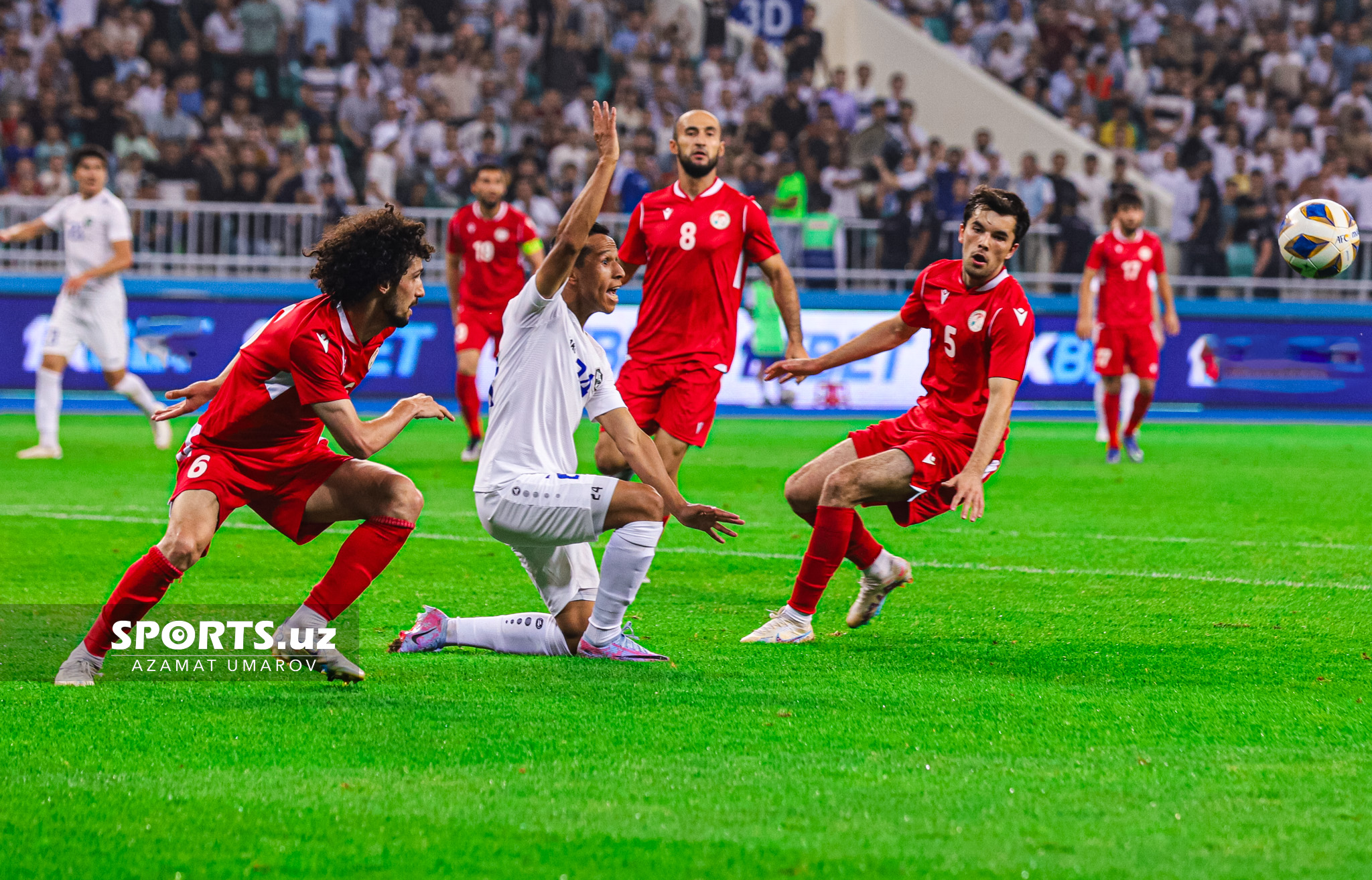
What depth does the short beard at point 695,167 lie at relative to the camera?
8461 millimetres

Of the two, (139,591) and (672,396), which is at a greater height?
(672,396)

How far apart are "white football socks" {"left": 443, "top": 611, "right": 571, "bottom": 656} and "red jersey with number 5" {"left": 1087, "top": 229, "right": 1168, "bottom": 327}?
9.93m

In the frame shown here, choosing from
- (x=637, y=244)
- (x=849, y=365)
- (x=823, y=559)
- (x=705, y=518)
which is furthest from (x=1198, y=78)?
(x=705, y=518)

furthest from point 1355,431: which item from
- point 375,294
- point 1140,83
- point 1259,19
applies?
point 375,294

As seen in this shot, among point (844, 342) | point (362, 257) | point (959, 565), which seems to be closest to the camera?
point (362, 257)

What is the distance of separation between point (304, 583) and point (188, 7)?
658 inches

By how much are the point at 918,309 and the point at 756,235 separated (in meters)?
1.74

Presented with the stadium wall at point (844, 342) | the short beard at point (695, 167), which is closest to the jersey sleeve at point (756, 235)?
the short beard at point (695, 167)

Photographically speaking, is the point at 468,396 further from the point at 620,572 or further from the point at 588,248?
the point at 620,572

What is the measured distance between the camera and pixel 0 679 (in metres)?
5.61

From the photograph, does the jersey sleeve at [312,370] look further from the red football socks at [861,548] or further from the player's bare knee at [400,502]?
the red football socks at [861,548]

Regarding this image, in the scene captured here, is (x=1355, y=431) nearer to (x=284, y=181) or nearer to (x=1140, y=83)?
(x=1140, y=83)

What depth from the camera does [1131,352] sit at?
14.9 m

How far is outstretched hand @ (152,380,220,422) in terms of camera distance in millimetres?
5809
